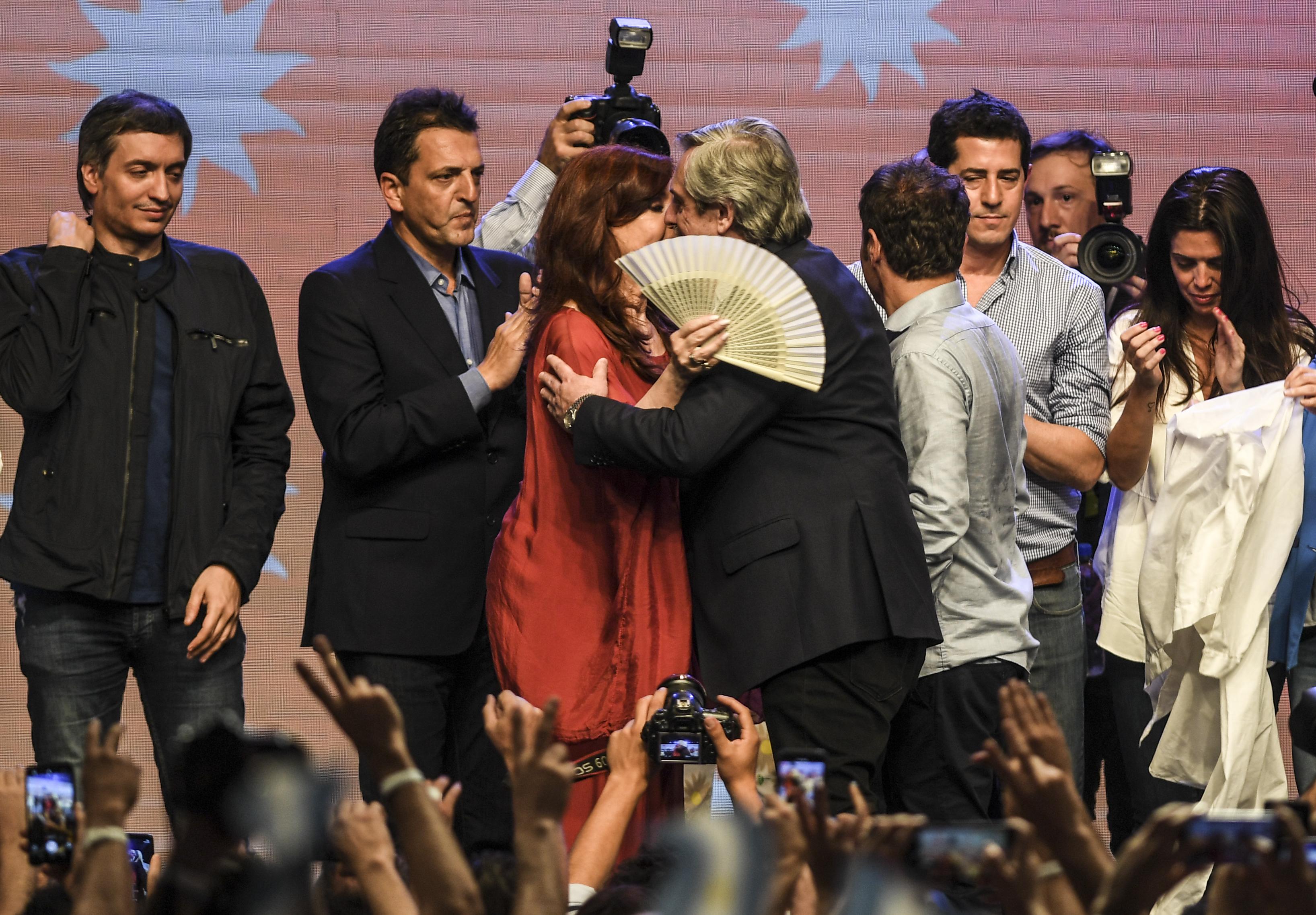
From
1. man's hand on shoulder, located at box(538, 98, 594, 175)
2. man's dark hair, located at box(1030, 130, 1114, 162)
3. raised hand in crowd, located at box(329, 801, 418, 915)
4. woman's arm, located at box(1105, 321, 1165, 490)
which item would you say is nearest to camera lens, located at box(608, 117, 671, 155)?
man's hand on shoulder, located at box(538, 98, 594, 175)

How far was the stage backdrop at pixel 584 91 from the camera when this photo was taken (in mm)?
4316

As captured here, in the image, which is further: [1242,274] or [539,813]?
[1242,274]

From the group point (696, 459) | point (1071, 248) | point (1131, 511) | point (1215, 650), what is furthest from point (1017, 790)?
point (1071, 248)

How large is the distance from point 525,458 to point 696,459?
37cm

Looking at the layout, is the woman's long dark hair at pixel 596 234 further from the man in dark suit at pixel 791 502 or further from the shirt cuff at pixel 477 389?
the shirt cuff at pixel 477 389

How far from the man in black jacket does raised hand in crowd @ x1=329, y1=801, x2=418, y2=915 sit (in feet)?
4.47

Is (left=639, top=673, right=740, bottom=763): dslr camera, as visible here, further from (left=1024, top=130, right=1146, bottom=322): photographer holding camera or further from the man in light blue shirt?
(left=1024, top=130, right=1146, bottom=322): photographer holding camera

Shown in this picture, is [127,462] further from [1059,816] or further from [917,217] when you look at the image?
[1059,816]

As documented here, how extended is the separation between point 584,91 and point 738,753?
256cm

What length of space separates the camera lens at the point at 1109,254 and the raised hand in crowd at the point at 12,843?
8.32 ft

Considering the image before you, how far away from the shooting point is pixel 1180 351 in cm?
330

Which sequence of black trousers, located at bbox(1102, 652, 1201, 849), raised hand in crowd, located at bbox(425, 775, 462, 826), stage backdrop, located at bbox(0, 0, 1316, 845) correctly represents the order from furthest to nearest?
stage backdrop, located at bbox(0, 0, 1316, 845), black trousers, located at bbox(1102, 652, 1201, 849), raised hand in crowd, located at bbox(425, 775, 462, 826)

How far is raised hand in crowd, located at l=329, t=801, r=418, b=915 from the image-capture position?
1492mm

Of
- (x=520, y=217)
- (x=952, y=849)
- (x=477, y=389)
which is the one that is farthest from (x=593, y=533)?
(x=952, y=849)
